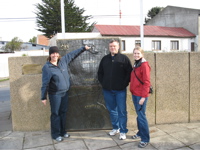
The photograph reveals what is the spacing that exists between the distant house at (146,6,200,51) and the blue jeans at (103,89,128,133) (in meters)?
28.3

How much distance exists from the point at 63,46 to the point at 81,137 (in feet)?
5.92

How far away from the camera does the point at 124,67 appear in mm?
3406

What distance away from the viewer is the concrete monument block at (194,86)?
4.28 meters

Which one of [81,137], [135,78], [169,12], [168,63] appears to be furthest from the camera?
[169,12]

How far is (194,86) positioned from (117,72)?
2054 millimetres

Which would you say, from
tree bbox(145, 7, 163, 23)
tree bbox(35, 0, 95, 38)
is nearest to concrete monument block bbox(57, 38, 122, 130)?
tree bbox(35, 0, 95, 38)

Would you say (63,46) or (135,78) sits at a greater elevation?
(63,46)

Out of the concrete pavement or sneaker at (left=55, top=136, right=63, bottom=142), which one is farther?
sneaker at (left=55, top=136, right=63, bottom=142)

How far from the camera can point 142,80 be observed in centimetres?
310

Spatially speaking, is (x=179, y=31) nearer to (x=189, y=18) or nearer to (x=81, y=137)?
(x=189, y=18)

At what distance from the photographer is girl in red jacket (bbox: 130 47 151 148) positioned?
3059 mm

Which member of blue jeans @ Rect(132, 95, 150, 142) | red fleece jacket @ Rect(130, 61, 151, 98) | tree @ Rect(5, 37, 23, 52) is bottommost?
blue jeans @ Rect(132, 95, 150, 142)

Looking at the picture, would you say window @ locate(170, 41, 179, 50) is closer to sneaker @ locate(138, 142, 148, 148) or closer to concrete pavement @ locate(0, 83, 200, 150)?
concrete pavement @ locate(0, 83, 200, 150)

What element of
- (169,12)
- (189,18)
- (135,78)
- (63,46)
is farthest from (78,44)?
(169,12)
